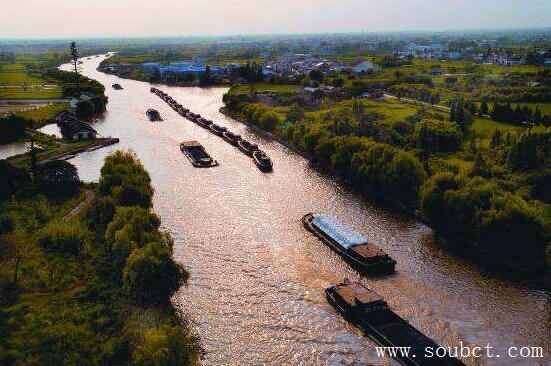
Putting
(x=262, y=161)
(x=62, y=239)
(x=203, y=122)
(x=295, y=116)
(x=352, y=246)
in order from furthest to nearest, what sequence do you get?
(x=203, y=122)
(x=295, y=116)
(x=262, y=161)
(x=352, y=246)
(x=62, y=239)

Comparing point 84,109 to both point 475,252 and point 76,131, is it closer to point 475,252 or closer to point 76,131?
point 76,131

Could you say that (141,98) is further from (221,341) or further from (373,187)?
(221,341)

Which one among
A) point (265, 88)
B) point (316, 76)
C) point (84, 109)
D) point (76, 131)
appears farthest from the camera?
point (316, 76)

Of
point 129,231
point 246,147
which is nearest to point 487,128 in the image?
point 246,147

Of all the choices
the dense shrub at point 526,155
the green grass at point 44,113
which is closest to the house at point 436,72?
the dense shrub at point 526,155

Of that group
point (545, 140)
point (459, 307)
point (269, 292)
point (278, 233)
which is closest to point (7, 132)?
point (278, 233)

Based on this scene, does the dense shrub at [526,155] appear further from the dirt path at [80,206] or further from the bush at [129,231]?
the dirt path at [80,206]
